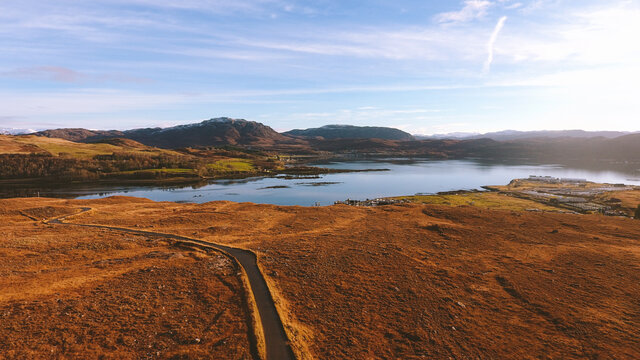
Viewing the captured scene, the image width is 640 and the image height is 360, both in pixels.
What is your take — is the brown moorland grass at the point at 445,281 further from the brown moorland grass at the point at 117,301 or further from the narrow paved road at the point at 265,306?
the brown moorland grass at the point at 117,301

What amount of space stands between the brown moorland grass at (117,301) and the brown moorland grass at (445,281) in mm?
2999

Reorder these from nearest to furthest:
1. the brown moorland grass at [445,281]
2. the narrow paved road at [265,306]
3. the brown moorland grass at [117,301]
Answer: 1. the brown moorland grass at [117,301]
2. the narrow paved road at [265,306]
3. the brown moorland grass at [445,281]

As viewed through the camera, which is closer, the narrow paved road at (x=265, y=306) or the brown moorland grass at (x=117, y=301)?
the brown moorland grass at (x=117, y=301)

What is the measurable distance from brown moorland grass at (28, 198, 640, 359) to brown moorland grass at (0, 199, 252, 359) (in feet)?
9.84

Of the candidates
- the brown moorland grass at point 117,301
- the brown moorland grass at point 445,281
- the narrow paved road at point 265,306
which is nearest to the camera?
→ the brown moorland grass at point 117,301

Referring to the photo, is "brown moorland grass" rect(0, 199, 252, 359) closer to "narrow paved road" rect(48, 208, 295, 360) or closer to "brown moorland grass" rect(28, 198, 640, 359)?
"narrow paved road" rect(48, 208, 295, 360)

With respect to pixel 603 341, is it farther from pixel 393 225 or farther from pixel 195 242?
pixel 195 242

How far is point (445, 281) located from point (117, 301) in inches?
705

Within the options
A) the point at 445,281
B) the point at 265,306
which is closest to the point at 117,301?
the point at 265,306

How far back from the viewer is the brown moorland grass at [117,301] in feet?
36.2

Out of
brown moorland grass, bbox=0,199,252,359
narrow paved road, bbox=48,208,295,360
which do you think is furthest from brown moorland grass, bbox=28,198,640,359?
brown moorland grass, bbox=0,199,252,359

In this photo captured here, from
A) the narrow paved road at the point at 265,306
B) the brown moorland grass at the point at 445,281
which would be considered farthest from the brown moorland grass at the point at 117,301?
the brown moorland grass at the point at 445,281

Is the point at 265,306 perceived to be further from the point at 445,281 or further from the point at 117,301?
the point at 445,281

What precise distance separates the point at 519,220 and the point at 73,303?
39312 millimetres
